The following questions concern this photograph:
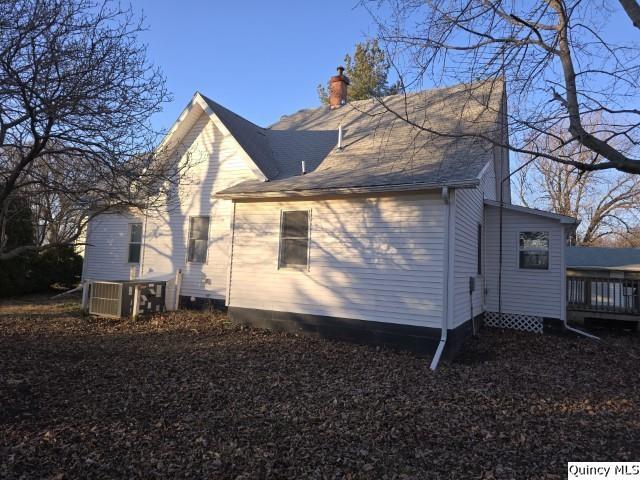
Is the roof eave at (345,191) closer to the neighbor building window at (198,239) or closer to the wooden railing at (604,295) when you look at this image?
the neighbor building window at (198,239)

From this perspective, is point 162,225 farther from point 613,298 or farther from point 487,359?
point 613,298

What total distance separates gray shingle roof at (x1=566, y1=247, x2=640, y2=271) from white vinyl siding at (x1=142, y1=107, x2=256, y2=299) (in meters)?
14.4

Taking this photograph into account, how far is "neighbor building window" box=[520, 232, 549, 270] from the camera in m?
Result: 11.2

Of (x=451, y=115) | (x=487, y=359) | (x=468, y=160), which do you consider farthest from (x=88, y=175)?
(x=451, y=115)

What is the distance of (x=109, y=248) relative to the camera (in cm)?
1441

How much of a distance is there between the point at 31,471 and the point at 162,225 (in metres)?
10.1

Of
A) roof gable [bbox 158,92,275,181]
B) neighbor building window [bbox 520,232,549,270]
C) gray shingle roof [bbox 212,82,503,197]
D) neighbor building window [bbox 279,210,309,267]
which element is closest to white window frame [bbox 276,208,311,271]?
neighbor building window [bbox 279,210,309,267]

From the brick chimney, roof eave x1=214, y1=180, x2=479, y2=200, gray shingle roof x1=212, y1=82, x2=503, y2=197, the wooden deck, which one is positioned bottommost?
the wooden deck

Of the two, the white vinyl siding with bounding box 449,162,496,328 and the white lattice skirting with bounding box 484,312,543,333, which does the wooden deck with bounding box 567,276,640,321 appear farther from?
the white vinyl siding with bounding box 449,162,496,328

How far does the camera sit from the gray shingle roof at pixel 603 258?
700 inches

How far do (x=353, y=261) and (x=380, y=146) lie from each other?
350cm

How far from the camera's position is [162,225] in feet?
43.0
